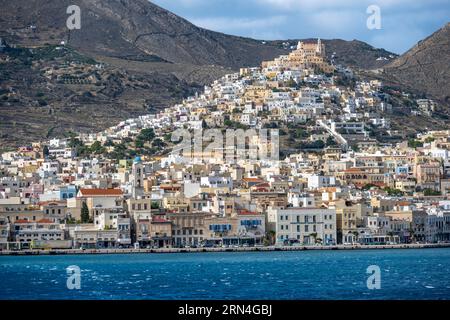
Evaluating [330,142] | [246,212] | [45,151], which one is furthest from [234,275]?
[330,142]

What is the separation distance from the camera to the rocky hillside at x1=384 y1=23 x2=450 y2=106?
176 m

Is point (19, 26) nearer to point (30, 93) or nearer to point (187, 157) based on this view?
point (30, 93)

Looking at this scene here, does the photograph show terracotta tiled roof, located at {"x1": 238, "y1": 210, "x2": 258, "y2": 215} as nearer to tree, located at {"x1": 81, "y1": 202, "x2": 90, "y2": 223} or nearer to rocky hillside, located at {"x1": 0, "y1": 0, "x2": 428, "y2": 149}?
tree, located at {"x1": 81, "y1": 202, "x2": 90, "y2": 223}

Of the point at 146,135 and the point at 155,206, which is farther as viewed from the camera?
the point at 146,135

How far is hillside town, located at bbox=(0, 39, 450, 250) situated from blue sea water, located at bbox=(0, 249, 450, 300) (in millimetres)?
3716

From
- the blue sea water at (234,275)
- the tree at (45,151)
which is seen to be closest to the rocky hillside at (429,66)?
the tree at (45,151)

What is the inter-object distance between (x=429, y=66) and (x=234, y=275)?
13221cm

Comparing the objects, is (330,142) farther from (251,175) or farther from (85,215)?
(85,215)

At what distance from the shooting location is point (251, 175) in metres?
95.3

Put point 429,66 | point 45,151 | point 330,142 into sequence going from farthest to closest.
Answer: point 429,66 < point 330,142 < point 45,151

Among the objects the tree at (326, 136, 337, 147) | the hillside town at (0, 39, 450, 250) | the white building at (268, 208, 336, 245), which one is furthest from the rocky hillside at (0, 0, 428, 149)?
the white building at (268, 208, 336, 245)
